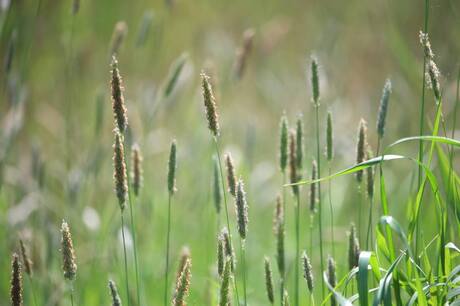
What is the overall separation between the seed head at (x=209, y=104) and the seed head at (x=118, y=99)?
163mm

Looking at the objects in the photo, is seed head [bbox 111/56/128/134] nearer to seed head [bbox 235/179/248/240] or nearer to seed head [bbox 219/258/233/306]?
seed head [bbox 235/179/248/240]

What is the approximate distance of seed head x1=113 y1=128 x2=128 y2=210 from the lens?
4.28 feet

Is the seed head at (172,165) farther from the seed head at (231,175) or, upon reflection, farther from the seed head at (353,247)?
the seed head at (353,247)

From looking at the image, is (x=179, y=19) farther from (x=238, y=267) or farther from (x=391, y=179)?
(x=238, y=267)

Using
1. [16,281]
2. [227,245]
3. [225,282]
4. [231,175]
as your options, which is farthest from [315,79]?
[16,281]

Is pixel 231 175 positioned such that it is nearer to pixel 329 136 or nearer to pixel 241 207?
pixel 241 207

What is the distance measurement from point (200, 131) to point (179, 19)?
3904 millimetres

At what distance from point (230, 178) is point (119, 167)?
0.25 meters

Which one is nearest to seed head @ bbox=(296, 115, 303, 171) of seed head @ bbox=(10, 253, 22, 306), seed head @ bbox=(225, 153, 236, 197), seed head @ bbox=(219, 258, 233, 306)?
seed head @ bbox=(225, 153, 236, 197)

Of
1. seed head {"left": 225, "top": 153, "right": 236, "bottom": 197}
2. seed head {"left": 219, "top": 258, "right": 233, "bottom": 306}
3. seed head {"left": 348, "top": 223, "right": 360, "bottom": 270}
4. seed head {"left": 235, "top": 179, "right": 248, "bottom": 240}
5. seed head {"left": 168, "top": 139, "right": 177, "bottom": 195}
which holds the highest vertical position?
seed head {"left": 168, "top": 139, "right": 177, "bottom": 195}

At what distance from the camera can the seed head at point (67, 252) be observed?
1254 millimetres

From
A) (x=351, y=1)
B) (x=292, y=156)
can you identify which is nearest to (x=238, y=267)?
(x=292, y=156)

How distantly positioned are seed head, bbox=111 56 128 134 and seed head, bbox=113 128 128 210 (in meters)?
0.02

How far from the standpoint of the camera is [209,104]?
4.39 ft
